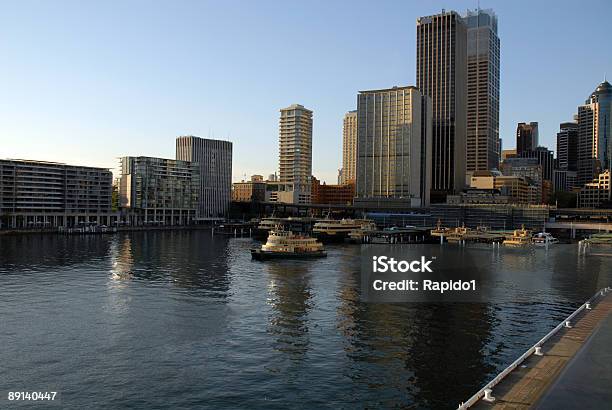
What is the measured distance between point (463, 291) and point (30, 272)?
2473 inches

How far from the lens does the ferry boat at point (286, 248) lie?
110375 millimetres

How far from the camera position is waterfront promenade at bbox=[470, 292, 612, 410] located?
25.2 metres

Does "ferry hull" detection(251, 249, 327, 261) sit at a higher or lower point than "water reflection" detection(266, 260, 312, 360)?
higher

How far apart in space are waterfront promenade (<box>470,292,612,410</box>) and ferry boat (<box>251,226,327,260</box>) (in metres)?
75.7

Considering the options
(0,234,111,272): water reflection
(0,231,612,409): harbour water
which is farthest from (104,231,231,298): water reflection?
(0,234,111,272): water reflection

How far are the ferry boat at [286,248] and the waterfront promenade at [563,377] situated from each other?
75.7 metres

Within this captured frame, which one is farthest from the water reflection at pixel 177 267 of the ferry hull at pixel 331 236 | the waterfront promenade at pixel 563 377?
the ferry hull at pixel 331 236

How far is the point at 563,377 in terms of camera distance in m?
28.5

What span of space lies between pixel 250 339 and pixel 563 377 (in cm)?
2433

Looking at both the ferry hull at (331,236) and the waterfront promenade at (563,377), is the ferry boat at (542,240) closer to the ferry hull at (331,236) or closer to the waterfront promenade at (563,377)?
the ferry hull at (331,236)

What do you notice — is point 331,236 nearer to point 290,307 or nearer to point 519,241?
point 519,241

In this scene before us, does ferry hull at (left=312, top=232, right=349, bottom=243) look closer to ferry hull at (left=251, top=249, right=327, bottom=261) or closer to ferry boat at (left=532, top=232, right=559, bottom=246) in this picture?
ferry boat at (left=532, top=232, right=559, bottom=246)

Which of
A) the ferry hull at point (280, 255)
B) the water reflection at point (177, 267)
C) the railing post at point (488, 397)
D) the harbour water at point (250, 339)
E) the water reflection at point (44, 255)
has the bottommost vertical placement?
the harbour water at point (250, 339)

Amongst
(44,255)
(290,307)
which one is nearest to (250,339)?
(290,307)
